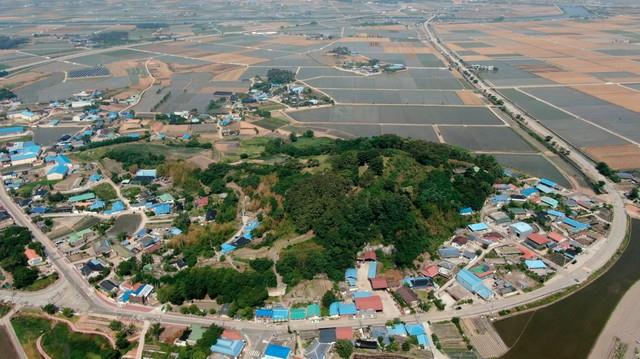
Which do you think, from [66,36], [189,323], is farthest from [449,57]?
[66,36]

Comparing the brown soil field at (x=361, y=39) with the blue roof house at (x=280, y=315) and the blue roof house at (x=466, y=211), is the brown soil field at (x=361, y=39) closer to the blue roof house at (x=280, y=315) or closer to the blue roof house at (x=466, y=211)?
the blue roof house at (x=466, y=211)

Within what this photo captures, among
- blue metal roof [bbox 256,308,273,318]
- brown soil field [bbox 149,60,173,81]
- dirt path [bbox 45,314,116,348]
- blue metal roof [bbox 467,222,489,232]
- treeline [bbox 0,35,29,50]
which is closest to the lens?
dirt path [bbox 45,314,116,348]

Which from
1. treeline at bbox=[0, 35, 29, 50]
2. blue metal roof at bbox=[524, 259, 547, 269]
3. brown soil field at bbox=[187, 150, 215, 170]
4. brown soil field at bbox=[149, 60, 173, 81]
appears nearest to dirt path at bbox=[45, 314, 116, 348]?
brown soil field at bbox=[187, 150, 215, 170]

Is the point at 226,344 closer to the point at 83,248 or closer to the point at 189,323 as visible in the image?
the point at 189,323

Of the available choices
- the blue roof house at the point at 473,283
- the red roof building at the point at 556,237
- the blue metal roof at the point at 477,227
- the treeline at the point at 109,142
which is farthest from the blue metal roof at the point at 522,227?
the treeline at the point at 109,142

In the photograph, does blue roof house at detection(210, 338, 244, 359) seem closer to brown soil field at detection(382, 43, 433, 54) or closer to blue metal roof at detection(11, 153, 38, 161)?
blue metal roof at detection(11, 153, 38, 161)

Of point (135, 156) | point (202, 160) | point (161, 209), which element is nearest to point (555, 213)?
point (161, 209)
